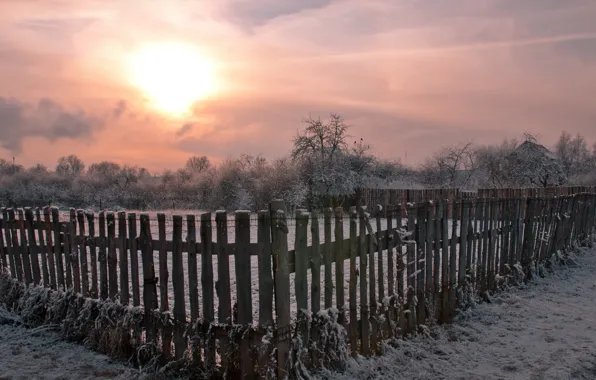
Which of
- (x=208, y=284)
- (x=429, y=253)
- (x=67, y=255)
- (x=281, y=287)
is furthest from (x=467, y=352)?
(x=67, y=255)

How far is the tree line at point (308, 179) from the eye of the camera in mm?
31109

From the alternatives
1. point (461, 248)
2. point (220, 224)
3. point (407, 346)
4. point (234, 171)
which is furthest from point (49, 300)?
point (234, 171)

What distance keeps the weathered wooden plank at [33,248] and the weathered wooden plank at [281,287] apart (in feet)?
13.4

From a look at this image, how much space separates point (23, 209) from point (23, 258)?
28.8 inches

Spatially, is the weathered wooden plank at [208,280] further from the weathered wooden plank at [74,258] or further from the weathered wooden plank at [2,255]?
the weathered wooden plank at [2,255]

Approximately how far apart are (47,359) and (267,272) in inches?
111

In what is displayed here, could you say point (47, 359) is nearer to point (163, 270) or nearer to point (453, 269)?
point (163, 270)

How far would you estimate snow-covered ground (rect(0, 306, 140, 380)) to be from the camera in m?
4.20

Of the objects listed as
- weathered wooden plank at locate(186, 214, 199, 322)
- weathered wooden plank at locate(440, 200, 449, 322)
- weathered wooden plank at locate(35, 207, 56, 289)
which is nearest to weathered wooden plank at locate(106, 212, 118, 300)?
weathered wooden plank at locate(186, 214, 199, 322)

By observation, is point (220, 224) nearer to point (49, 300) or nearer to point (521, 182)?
point (49, 300)

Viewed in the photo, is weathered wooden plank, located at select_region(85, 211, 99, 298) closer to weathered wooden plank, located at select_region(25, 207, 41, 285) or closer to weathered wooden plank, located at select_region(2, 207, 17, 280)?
weathered wooden plank, located at select_region(25, 207, 41, 285)

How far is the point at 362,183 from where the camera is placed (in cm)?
3319

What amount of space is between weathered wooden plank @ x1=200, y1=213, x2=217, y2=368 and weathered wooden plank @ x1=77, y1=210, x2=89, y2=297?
2027mm

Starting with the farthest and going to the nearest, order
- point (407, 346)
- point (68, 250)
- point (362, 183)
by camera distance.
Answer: point (362, 183) → point (68, 250) → point (407, 346)
